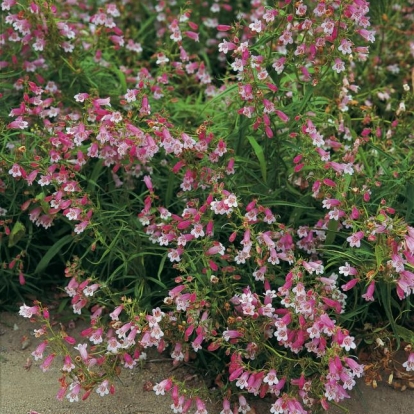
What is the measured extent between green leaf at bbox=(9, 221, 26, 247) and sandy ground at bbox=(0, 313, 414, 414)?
66 cm

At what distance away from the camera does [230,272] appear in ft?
13.6

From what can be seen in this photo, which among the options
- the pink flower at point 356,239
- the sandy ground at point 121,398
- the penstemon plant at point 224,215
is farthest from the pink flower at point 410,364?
the pink flower at point 356,239

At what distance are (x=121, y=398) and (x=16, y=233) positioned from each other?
42.7 inches

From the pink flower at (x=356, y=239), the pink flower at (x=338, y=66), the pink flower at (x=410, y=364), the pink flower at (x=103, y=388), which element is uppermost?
the pink flower at (x=338, y=66)

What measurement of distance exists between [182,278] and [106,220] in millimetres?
616

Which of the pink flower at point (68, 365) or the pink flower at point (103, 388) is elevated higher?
the pink flower at point (68, 365)

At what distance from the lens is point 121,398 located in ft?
13.7

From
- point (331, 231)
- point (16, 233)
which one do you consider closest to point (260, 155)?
point (331, 231)

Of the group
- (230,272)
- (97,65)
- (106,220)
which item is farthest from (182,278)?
(97,65)

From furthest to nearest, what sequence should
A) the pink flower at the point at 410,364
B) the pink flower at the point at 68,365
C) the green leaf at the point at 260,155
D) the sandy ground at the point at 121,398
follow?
the green leaf at the point at 260,155, the sandy ground at the point at 121,398, the pink flower at the point at 410,364, the pink flower at the point at 68,365

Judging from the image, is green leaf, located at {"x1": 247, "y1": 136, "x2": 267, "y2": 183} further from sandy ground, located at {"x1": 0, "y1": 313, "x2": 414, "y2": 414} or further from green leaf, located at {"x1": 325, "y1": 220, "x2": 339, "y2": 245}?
sandy ground, located at {"x1": 0, "y1": 313, "x2": 414, "y2": 414}

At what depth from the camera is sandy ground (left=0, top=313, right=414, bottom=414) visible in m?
4.09

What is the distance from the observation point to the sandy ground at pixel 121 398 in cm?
409

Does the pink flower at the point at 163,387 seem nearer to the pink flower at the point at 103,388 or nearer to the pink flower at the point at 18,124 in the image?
the pink flower at the point at 103,388
